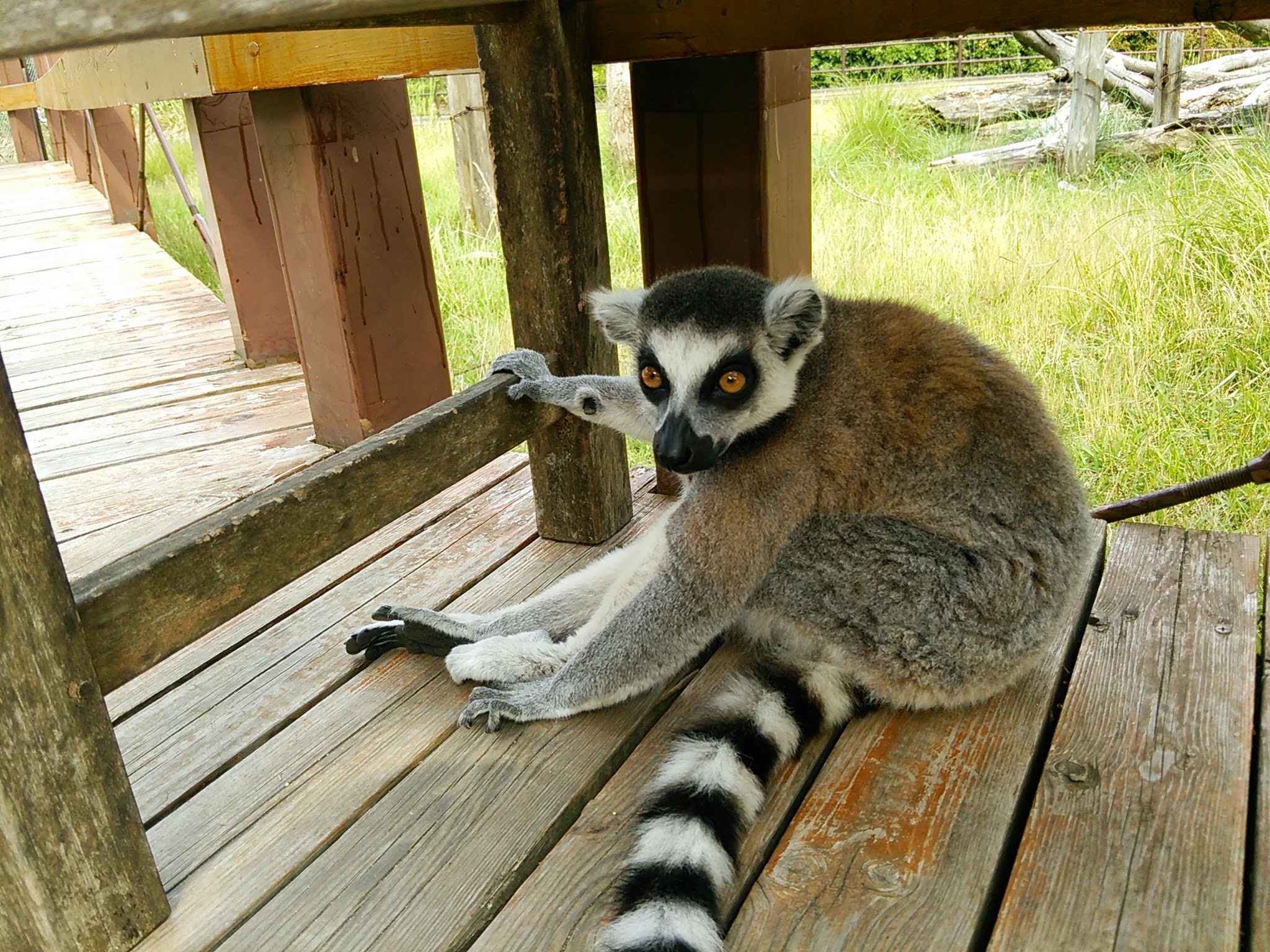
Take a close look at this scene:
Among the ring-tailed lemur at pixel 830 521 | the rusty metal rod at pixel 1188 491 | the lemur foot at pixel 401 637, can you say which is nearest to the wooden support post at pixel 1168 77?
the rusty metal rod at pixel 1188 491

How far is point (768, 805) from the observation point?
2.12 m

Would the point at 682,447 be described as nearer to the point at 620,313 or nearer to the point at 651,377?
the point at 651,377

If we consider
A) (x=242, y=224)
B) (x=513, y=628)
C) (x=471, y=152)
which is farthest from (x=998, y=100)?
(x=513, y=628)

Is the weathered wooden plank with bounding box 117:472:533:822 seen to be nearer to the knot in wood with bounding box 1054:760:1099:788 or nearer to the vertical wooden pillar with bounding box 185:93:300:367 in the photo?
the knot in wood with bounding box 1054:760:1099:788

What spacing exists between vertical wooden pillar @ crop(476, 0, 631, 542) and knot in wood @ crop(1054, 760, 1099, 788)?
1690mm

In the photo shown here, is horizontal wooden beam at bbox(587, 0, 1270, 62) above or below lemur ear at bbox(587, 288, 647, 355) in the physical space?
above

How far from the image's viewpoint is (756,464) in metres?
2.42

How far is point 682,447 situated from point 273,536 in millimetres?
926

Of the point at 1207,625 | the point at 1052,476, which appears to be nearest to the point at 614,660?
the point at 1052,476

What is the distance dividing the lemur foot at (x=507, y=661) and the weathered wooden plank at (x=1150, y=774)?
1.21m

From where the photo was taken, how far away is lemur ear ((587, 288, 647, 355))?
2.64 m

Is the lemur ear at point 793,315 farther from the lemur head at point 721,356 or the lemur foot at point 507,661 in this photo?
the lemur foot at point 507,661

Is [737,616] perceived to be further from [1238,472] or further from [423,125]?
[423,125]

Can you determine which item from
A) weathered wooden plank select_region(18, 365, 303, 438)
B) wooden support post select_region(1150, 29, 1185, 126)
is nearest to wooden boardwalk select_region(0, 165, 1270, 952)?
weathered wooden plank select_region(18, 365, 303, 438)
